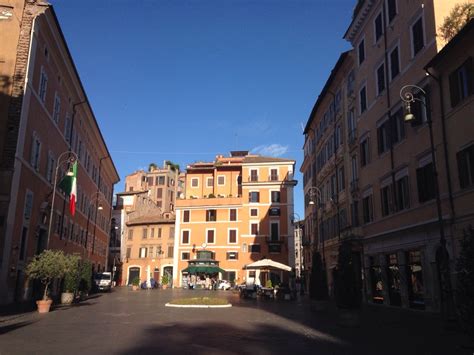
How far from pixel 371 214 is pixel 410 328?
45.0 ft

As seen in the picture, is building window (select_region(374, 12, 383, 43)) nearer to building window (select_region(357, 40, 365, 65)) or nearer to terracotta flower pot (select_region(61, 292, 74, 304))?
building window (select_region(357, 40, 365, 65))

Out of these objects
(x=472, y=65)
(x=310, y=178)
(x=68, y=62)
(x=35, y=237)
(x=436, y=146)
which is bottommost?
(x=35, y=237)

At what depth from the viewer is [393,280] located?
24797 mm

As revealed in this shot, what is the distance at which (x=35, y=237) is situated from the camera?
27.3 metres

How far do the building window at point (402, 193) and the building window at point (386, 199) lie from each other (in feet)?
3.55

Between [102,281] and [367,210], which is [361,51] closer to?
[367,210]

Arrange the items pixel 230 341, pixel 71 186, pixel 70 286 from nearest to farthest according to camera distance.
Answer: pixel 230 341 < pixel 70 286 < pixel 71 186

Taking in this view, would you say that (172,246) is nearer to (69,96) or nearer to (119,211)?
(119,211)

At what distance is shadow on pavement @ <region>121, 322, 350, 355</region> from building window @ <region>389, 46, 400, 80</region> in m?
16.2

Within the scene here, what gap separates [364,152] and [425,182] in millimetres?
8789

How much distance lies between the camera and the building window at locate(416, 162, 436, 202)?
20.2 metres

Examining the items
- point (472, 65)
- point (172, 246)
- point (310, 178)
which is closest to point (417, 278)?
point (472, 65)

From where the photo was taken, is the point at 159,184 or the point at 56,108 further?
the point at 159,184

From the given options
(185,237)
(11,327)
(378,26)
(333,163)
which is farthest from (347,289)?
(185,237)
